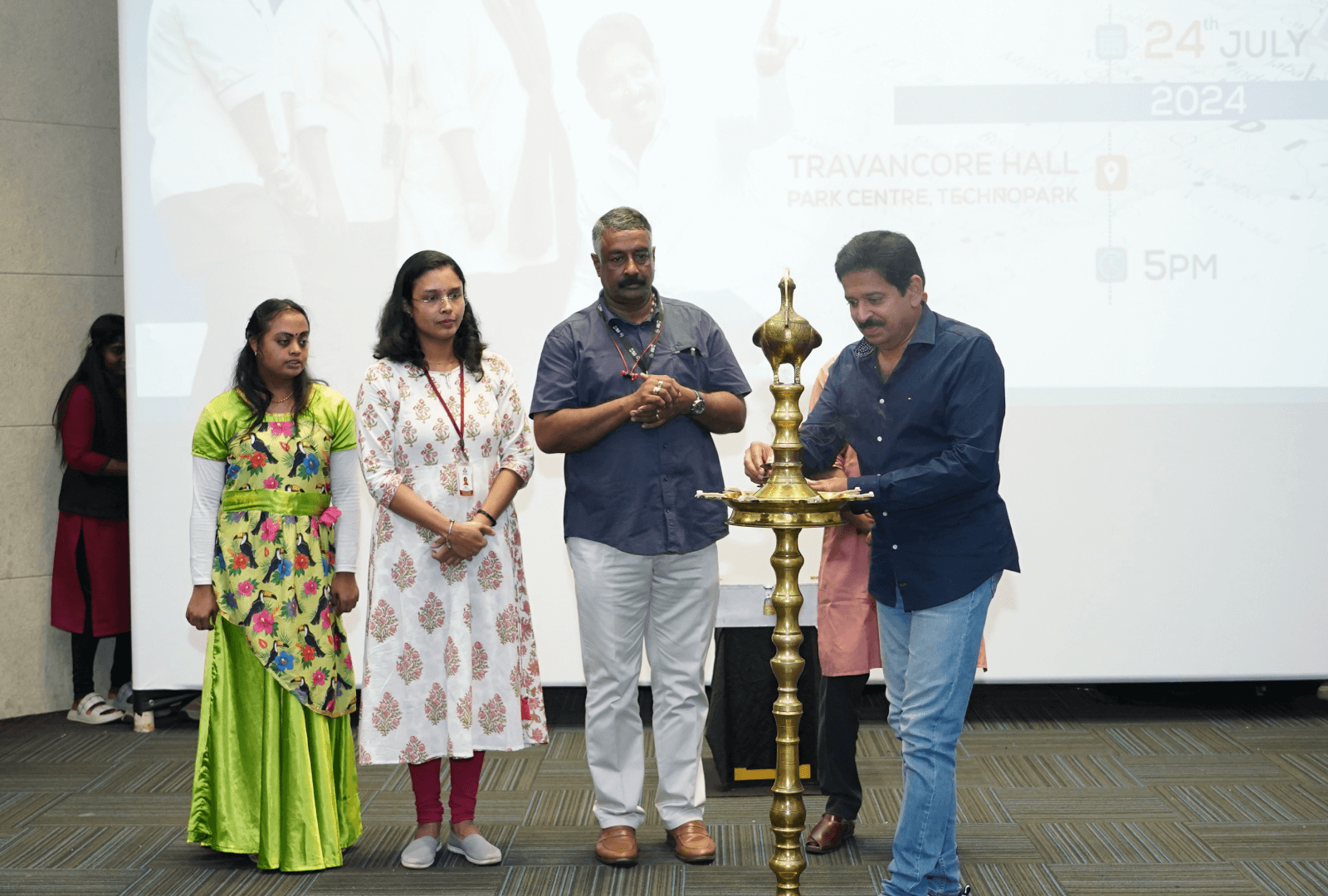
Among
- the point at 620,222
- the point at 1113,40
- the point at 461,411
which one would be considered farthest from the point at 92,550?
the point at 1113,40

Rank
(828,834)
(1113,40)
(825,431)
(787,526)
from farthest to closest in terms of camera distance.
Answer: (1113,40)
(828,834)
(825,431)
(787,526)

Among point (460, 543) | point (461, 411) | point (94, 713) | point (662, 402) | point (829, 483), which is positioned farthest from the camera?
point (94, 713)

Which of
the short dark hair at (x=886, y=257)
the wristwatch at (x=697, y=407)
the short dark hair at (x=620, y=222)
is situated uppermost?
the short dark hair at (x=620, y=222)

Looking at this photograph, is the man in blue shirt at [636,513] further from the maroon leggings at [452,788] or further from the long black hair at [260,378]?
the long black hair at [260,378]

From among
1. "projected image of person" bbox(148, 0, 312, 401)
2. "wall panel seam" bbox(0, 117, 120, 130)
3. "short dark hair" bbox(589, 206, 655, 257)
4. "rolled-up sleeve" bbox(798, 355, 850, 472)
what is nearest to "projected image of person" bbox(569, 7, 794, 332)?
"projected image of person" bbox(148, 0, 312, 401)

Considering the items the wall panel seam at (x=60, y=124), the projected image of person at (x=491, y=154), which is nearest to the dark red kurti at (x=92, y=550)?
the wall panel seam at (x=60, y=124)

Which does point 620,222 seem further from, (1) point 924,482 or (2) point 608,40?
(2) point 608,40

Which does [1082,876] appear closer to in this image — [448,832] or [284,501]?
[448,832]

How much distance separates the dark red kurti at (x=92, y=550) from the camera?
451cm

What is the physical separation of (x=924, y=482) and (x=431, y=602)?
4.12ft

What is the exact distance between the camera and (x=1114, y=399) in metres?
4.16

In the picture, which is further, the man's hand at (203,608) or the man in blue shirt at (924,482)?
the man's hand at (203,608)

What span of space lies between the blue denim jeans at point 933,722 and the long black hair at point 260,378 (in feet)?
5.22

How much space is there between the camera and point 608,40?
4.14 m
